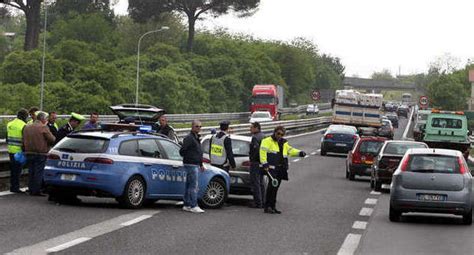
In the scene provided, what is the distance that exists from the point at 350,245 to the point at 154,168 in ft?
17.4

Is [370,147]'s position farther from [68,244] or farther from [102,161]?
[68,244]

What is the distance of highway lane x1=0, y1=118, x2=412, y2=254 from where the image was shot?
1324cm

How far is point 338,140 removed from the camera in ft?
149

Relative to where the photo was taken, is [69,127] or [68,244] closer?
[68,244]

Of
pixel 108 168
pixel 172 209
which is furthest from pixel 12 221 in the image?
pixel 172 209

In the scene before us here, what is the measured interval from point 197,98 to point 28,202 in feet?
262

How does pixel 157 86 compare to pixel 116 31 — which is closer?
pixel 157 86

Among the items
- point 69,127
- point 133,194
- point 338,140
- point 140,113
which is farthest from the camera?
point 338,140

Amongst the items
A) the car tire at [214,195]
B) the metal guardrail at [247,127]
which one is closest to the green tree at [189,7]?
the metal guardrail at [247,127]

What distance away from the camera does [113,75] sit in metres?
77.2

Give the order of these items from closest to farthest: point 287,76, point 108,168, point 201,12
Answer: point 108,168 < point 201,12 < point 287,76

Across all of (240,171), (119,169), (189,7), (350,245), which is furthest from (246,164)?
(189,7)

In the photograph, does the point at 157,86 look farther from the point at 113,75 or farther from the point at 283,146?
the point at 283,146

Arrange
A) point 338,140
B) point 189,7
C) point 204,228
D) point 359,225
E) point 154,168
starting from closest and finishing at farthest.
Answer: point 204,228, point 359,225, point 154,168, point 338,140, point 189,7
